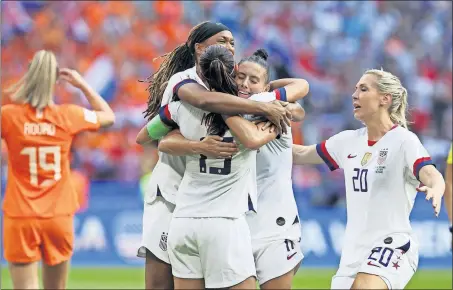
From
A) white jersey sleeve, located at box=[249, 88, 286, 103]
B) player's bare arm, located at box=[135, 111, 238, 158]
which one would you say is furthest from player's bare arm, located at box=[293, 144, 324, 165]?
player's bare arm, located at box=[135, 111, 238, 158]

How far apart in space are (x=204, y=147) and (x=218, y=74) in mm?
A: 385

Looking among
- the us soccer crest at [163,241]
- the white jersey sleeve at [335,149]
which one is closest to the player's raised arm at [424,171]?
the white jersey sleeve at [335,149]

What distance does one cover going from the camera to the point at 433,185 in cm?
504

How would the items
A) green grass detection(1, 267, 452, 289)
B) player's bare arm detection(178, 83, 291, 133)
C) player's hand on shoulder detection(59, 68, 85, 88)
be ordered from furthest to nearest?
1. green grass detection(1, 267, 452, 289)
2. player's hand on shoulder detection(59, 68, 85, 88)
3. player's bare arm detection(178, 83, 291, 133)

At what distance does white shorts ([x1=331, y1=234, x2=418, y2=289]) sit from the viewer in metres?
5.27

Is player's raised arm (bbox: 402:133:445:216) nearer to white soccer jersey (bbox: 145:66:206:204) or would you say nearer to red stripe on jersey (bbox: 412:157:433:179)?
red stripe on jersey (bbox: 412:157:433:179)

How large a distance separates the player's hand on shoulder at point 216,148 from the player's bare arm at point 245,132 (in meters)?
0.06

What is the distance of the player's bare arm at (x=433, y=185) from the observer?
489cm

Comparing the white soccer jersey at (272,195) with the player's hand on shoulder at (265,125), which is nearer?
the player's hand on shoulder at (265,125)

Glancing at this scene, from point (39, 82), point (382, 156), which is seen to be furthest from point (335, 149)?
point (39, 82)

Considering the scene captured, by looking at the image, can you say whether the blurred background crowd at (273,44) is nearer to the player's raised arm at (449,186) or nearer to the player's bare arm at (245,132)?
the player's raised arm at (449,186)

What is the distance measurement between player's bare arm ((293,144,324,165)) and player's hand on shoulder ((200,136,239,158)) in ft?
5.40

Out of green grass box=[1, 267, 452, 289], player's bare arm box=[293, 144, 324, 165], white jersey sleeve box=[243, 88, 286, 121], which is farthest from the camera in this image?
green grass box=[1, 267, 452, 289]

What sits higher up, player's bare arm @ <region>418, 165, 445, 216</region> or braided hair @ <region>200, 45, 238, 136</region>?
braided hair @ <region>200, 45, 238, 136</region>
